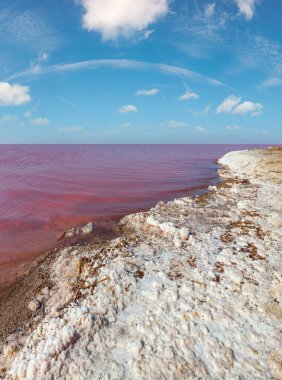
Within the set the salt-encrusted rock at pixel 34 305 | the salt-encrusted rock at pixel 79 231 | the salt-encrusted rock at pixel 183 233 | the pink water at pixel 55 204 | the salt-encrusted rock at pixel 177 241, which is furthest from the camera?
the salt-encrusted rock at pixel 79 231

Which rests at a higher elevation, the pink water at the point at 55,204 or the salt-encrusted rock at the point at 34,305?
the salt-encrusted rock at the point at 34,305

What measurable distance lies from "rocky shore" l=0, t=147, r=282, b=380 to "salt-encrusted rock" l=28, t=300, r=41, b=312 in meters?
0.02

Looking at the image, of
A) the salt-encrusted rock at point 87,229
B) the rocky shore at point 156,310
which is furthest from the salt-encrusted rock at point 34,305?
the salt-encrusted rock at point 87,229

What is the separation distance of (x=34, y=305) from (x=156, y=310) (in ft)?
7.46

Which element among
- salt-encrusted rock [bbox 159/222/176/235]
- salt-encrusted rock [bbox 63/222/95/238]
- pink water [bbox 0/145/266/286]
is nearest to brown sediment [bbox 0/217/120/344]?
salt-encrusted rock [bbox 63/222/95/238]

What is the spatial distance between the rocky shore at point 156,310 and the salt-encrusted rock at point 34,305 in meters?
0.02

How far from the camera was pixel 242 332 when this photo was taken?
384cm

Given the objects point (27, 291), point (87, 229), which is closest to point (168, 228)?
point (87, 229)

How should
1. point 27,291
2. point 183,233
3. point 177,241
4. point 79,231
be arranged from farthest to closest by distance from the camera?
point 79,231, point 183,233, point 177,241, point 27,291

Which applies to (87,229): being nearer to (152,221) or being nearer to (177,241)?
(152,221)

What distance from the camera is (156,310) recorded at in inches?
165

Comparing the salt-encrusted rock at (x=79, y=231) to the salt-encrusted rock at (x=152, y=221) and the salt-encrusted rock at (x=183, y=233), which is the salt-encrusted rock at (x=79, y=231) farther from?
the salt-encrusted rock at (x=183, y=233)

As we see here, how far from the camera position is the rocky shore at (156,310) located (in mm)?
3441

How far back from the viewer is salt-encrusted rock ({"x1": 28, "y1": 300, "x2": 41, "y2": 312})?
4.79 metres
